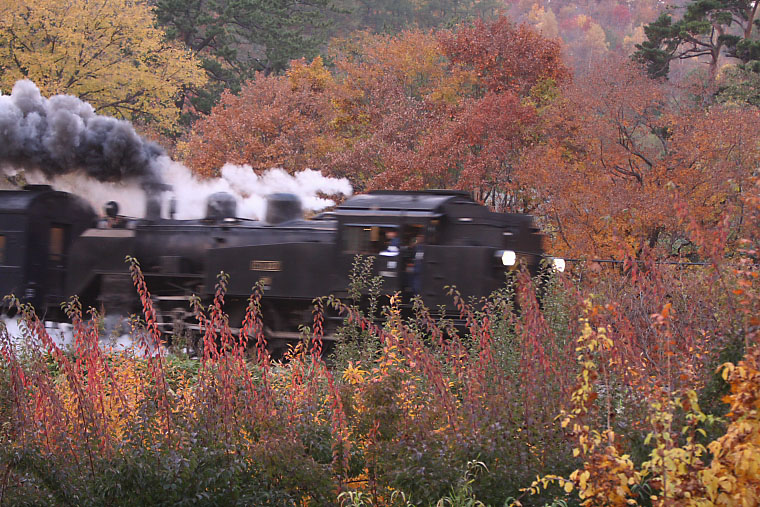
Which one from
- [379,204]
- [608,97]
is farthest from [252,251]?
[608,97]

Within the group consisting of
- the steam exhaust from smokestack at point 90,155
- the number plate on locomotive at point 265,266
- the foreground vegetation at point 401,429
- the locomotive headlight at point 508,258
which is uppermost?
the steam exhaust from smokestack at point 90,155

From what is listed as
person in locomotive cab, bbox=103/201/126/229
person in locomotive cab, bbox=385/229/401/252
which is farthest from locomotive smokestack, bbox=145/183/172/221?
person in locomotive cab, bbox=385/229/401/252

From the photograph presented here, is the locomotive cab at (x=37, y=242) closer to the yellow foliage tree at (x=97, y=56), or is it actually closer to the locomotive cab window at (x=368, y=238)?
the locomotive cab window at (x=368, y=238)

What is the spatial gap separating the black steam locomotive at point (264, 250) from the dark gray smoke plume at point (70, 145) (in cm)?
209

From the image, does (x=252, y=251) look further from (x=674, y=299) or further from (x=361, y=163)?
(x=361, y=163)

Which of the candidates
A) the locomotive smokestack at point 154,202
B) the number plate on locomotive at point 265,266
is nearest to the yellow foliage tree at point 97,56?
the locomotive smokestack at point 154,202

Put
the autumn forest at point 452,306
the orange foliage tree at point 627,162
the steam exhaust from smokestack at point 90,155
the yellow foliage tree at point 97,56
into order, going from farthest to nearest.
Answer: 1. the yellow foliage tree at point 97,56
2. the orange foliage tree at point 627,162
3. the steam exhaust from smokestack at point 90,155
4. the autumn forest at point 452,306

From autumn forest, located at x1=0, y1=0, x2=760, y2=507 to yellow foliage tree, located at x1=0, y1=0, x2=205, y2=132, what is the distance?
0.12m

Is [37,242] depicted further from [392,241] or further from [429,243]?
[429,243]

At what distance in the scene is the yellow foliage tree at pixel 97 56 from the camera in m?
31.3

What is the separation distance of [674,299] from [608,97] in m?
16.6

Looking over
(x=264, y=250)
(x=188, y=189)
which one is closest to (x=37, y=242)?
(x=188, y=189)

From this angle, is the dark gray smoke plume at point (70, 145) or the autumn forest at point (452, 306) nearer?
the autumn forest at point (452, 306)

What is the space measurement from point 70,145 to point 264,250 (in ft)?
26.3
